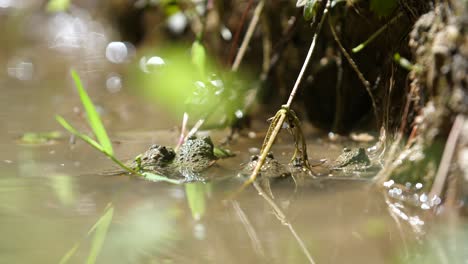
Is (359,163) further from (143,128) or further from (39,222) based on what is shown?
(143,128)

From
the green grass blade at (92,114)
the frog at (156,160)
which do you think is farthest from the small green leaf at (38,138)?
the green grass blade at (92,114)

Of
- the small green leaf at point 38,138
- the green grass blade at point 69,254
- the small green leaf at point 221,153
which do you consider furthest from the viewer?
the small green leaf at point 38,138

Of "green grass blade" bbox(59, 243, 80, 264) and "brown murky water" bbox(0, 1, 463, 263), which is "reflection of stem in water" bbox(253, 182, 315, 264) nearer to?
"brown murky water" bbox(0, 1, 463, 263)

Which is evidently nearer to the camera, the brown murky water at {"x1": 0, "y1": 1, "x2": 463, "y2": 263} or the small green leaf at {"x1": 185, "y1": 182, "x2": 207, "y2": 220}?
the brown murky water at {"x1": 0, "y1": 1, "x2": 463, "y2": 263}

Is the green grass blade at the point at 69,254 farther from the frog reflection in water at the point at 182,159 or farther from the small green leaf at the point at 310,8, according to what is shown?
the small green leaf at the point at 310,8

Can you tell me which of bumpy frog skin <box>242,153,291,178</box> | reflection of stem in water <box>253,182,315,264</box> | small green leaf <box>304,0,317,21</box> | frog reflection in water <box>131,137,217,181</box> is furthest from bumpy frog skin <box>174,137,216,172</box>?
small green leaf <box>304,0,317,21</box>
